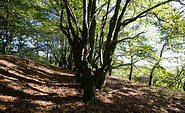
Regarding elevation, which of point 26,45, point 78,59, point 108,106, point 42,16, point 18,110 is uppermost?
point 42,16

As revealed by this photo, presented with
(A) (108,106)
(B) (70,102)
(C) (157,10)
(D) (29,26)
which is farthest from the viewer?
(D) (29,26)

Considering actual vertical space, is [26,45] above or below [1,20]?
below

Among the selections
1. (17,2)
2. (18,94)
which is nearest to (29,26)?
(17,2)

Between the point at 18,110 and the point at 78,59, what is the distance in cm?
304

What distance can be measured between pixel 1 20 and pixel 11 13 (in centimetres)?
178

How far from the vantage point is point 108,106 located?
4848 millimetres

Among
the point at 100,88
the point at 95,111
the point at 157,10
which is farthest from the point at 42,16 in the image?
the point at 157,10

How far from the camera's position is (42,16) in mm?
7453

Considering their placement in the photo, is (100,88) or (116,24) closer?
(116,24)

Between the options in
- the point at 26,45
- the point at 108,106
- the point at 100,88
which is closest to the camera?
the point at 108,106

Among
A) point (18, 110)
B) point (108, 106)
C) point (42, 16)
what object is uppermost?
point (42, 16)

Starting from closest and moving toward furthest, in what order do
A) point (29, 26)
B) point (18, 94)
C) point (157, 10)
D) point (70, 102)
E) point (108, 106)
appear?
point (18, 94) < point (70, 102) < point (108, 106) < point (157, 10) < point (29, 26)

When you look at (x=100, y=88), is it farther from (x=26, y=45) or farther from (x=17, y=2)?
(x=26, y=45)

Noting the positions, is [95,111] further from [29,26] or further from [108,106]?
[29,26]
